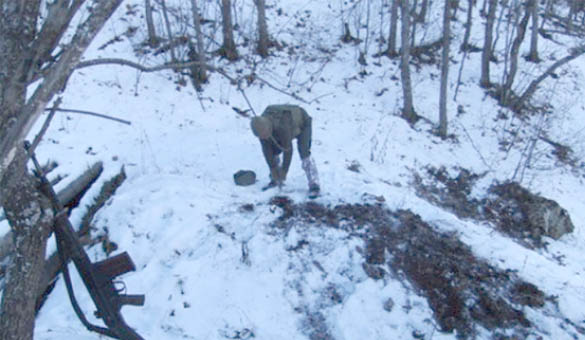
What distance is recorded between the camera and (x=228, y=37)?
40.5 feet

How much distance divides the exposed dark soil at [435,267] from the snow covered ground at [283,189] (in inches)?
5.2

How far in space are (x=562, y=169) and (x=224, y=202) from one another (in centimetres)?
831

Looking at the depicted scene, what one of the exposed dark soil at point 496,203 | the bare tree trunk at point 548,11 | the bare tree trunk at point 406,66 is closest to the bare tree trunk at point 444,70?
the bare tree trunk at point 406,66

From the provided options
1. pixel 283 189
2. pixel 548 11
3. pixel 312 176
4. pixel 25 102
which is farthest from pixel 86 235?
pixel 548 11

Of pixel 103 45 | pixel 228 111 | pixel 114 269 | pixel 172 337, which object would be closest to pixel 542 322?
pixel 172 337

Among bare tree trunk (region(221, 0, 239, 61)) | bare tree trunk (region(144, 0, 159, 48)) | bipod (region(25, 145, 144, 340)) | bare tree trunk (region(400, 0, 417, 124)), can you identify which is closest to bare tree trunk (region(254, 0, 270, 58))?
bare tree trunk (region(221, 0, 239, 61))

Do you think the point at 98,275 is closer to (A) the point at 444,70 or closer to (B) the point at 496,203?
(B) the point at 496,203

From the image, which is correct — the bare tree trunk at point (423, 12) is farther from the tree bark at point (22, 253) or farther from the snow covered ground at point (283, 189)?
the tree bark at point (22, 253)

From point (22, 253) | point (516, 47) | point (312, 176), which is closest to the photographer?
point (22, 253)

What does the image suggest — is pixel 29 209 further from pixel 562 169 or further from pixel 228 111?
pixel 562 169

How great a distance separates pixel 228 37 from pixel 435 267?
29.1 feet

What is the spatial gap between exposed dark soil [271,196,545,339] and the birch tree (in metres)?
3.33

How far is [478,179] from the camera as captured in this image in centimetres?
1007

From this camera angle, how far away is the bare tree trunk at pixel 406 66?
10.7m
